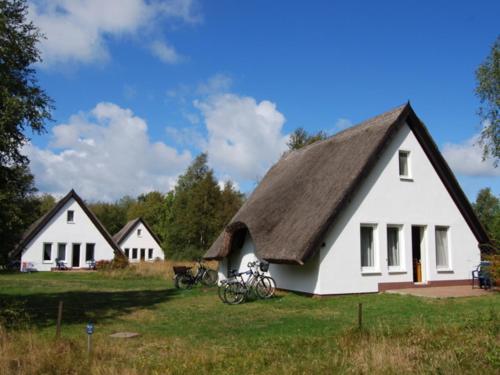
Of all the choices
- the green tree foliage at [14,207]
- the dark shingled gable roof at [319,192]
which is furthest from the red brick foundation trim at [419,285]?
the green tree foliage at [14,207]

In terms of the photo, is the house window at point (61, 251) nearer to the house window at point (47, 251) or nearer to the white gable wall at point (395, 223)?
the house window at point (47, 251)

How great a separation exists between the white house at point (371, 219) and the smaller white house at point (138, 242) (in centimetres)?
3722

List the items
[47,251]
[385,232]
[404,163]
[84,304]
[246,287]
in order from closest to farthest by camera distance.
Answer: [84,304]
[246,287]
[385,232]
[404,163]
[47,251]

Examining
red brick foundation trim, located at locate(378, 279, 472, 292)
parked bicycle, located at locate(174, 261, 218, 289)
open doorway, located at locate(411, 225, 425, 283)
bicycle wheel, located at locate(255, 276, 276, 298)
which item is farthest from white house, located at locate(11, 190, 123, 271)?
red brick foundation trim, located at locate(378, 279, 472, 292)

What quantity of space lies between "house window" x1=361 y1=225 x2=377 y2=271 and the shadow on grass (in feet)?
24.1

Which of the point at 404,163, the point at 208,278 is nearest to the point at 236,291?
the point at 208,278

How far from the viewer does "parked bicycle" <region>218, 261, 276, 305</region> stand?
52.0 ft

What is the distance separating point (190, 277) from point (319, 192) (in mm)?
7827

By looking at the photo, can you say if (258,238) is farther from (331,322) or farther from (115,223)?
(115,223)

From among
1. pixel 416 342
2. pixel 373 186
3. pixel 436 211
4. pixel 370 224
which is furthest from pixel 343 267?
pixel 416 342

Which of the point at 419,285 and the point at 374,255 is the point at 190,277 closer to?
the point at 374,255

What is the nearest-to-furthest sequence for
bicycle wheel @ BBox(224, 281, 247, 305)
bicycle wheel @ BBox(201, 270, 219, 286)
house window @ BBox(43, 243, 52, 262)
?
bicycle wheel @ BBox(224, 281, 247, 305), bicycle wheel @ BBox(201, 270, 219, 286), house window @ BBox(43, 243, 52, 262)

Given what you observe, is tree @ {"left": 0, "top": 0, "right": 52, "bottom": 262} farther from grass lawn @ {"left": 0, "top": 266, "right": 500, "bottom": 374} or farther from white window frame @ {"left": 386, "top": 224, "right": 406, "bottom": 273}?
white window frame @ {"left": 386, "top": 224, "right": 406, "bottom": 273}

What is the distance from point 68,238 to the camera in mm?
40219
